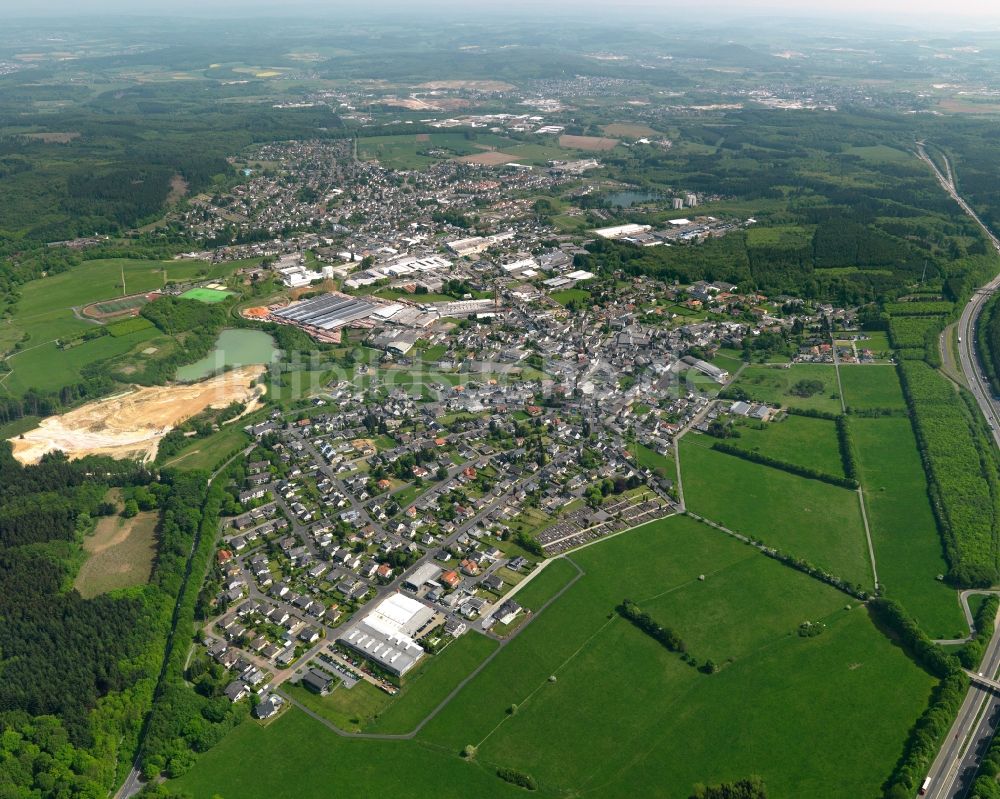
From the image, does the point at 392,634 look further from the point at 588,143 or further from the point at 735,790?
the point at 588,143

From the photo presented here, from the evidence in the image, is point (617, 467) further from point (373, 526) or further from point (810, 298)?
point (810, 298)

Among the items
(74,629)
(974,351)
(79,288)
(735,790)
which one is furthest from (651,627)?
(79,288)

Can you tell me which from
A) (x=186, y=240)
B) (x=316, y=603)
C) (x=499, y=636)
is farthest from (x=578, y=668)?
(x=186, y=240)

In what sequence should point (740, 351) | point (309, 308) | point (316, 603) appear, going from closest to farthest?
point (316, 603)
point (740, 351)
point (309, 308)

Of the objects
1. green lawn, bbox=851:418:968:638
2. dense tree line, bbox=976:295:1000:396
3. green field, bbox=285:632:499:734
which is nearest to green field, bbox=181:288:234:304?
green field, bbox=285:632:499:734

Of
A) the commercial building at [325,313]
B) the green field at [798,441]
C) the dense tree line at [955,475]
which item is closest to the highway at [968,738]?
the dense tree line at [955,475]

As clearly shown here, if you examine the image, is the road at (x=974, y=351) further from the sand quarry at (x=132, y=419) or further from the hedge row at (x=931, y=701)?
the sand quarry at (x=132, y=419)
